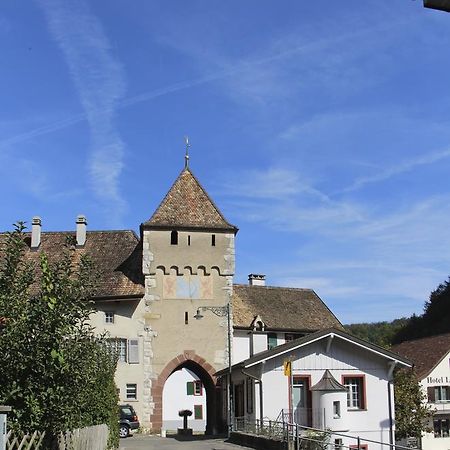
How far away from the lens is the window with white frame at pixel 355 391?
3174 cm

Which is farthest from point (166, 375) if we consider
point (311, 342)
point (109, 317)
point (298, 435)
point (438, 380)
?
point (438, 380)

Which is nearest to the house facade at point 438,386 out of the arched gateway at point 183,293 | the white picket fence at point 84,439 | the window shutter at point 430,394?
the window shutter at point 430,394

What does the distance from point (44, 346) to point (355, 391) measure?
23.3 meters

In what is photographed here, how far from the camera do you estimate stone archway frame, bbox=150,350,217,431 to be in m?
38.6

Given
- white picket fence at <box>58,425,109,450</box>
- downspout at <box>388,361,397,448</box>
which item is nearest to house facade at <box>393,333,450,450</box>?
downspout at <box>388,361,397,448</box>

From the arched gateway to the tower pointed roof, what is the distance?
0.06 meters

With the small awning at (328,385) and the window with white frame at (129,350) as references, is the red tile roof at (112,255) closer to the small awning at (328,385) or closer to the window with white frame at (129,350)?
the window with white frame at (129,350)

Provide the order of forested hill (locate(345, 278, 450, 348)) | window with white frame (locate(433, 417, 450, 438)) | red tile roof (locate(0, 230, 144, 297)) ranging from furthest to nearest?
1. forested hill (locate(345, 278, 450, 348))
2. window with white frame (locate(433, 417, 450, 438))
3. red tile roof (locate(0, 230, 144, 297))

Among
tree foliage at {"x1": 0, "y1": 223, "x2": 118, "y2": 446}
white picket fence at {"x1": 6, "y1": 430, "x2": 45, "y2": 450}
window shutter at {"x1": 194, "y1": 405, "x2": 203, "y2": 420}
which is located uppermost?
tree foliage at {"x1": 0, "y1": 223, "x2": 118, "y2": 446}

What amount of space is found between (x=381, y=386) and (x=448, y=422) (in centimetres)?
2849

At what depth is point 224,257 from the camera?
1618 inches

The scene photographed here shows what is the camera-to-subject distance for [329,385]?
98.8 feet

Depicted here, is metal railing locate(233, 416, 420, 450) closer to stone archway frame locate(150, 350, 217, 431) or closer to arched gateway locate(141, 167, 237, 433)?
stone archway frame locate(150, 350, 217, 431)

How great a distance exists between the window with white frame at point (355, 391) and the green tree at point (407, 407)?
9.64m
